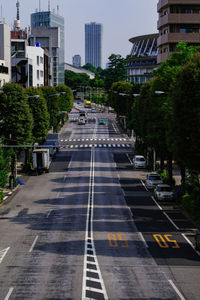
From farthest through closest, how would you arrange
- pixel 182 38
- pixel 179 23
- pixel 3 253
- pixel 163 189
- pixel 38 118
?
1. pixel 179 23
2. pixel 182 38
3. pixel 38 118
4. pixel 163 189
5. pixel 3 253

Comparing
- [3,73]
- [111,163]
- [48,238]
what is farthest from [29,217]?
[3,73]

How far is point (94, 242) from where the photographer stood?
37250mm

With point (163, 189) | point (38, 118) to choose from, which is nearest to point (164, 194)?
point (163, 189)

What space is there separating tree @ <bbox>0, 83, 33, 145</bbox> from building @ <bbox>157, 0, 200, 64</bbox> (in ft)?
149

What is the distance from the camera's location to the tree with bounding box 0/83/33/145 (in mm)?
69062

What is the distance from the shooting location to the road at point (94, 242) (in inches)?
1022

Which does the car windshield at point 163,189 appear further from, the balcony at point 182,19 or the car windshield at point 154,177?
the balcony at point 182,19

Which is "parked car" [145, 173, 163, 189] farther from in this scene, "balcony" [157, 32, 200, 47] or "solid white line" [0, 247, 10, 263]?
"balcony" [157, 32, 200, 47]

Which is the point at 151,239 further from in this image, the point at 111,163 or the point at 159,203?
the point at 111,163

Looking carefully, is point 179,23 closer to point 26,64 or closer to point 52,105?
point 52,105

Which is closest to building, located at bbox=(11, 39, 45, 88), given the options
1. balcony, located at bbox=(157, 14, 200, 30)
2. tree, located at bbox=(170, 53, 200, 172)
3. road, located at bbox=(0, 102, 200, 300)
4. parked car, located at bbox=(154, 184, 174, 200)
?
balcony, located at bbox=(157, 14, 200, 30)

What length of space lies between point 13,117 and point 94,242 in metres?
35.4

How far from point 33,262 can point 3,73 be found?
6264 centimetres

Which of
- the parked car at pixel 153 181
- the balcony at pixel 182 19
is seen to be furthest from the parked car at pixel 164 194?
the balcony at pixel 182 19
